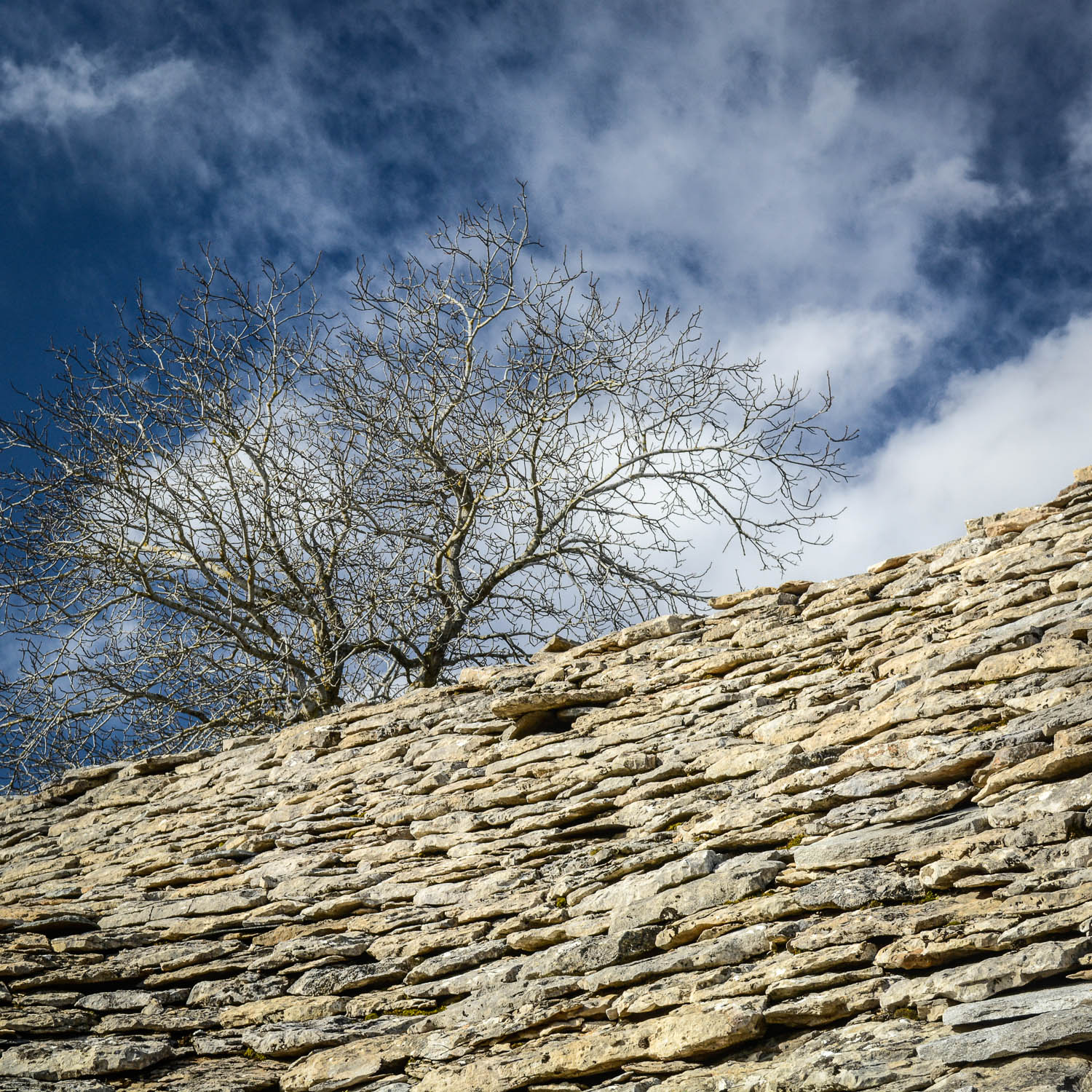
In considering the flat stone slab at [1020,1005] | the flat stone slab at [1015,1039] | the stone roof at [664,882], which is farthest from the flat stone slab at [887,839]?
the flat stone slab at [1015,1039]

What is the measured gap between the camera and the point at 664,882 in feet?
12.6

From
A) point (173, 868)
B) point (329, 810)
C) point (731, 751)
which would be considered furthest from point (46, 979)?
point (731, 751)

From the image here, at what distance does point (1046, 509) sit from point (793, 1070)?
4117 millimetres

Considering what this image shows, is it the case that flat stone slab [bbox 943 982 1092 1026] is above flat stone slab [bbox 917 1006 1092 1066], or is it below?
above

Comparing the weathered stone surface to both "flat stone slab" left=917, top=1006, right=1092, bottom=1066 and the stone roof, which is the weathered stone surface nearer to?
the stone roof

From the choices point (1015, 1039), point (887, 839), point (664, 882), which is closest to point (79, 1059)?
point (664, 882)

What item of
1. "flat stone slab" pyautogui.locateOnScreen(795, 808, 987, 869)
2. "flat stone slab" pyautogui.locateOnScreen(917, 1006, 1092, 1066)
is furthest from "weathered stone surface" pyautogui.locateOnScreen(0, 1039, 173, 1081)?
"flat stone slab" pyautogui.locateOnScreen(917, 1006, 1092, 1066)

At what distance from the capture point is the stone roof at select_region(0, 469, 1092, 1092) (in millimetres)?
2770

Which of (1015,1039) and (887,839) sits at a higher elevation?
(887,839)

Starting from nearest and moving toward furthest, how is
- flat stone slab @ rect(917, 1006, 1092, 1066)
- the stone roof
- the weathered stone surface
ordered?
1. flat stone slab @ rect(917, 1006, 1092, 1066)
2. the stone roof
3. the weathered stone surface

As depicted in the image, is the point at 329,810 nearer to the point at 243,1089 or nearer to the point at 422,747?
the point at 422,747

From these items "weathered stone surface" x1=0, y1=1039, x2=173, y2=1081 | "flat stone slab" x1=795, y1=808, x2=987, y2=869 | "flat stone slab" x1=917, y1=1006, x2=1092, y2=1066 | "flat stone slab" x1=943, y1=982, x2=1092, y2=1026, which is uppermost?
"flat stone slab" x1=795, y1=808, x2=987, y2=869

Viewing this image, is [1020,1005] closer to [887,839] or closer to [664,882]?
[887,839]

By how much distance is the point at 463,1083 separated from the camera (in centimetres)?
313
